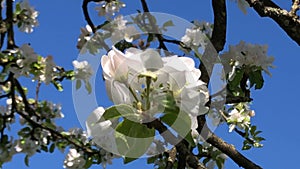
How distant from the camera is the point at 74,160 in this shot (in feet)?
7.00

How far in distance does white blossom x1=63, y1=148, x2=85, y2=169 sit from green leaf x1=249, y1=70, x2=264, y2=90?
1.17 metres

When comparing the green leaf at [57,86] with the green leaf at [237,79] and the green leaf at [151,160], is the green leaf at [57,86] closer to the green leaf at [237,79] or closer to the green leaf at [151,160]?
the green leaf at [151,160]

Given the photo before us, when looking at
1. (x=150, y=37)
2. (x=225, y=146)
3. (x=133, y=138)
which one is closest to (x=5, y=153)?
(x=150, y=37)

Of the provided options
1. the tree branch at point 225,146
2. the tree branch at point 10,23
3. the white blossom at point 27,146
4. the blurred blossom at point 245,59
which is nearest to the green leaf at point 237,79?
the blurred blossom at point 245,59

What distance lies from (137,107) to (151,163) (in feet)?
3.77

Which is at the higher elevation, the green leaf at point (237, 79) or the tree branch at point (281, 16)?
the green leaf at point (237, 79)

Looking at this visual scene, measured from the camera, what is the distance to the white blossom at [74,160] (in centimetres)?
212

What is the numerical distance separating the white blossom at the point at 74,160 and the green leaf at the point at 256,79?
3.83 ft

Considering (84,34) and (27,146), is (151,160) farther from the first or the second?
(27,146)

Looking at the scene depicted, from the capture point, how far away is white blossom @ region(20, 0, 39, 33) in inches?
92.0

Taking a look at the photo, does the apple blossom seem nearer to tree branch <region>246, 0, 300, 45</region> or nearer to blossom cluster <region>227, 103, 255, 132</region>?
tree branch <region>246, 0, 300, 45</region>

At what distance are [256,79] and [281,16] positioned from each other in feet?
0.86

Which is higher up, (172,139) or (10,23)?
(10,23)

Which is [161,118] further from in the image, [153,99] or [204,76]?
[204,76]
